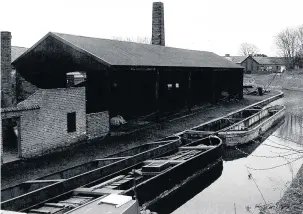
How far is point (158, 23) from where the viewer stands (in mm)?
32375

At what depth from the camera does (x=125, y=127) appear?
19.6 metres

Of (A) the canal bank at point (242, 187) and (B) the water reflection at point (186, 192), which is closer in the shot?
(A) the canal bank at point (242, 187)

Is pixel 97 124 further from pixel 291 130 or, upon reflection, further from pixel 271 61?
pixel 271 61

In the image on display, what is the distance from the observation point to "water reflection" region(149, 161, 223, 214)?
33.9ft

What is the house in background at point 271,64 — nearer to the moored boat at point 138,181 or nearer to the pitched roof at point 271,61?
the pitched roof at point 271,61

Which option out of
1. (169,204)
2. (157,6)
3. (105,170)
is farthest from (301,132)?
(157,6)

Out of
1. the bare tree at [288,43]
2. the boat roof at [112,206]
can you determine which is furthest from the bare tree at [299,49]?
the boat roof at [112,206]

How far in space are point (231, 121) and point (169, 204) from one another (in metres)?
12.0

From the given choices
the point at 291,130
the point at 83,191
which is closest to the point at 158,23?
the point at 291,130

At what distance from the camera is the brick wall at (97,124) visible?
16.6 meters

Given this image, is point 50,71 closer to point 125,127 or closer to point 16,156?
point 125,127

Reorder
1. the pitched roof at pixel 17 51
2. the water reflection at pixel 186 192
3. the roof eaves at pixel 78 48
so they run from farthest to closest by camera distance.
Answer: the pitched roof at pixel 17 51 < the roof eaves at pixel 78 48 < the water reflection at pixel 186 192

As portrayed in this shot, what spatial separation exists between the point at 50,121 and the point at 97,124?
3.21 m

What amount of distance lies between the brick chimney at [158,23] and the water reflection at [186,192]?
20.8m
